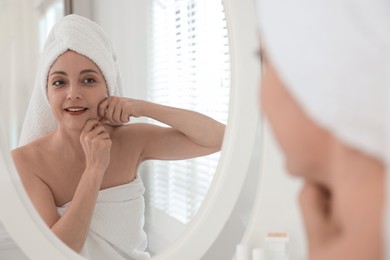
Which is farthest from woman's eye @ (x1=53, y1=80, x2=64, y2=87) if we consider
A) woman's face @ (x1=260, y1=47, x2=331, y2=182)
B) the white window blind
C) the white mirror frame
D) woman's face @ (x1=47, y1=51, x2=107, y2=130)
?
woman's face @ (x1=260, y1=47, x2=331, y2=182)

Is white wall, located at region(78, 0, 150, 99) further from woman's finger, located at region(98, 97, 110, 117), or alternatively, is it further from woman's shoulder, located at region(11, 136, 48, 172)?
woman's shoulder, located at region(11, 136, 48, 172)

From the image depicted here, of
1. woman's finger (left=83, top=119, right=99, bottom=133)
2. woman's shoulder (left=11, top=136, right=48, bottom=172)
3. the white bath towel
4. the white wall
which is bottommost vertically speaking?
the white bath towel

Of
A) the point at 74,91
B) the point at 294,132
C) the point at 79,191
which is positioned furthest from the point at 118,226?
the point at 294,132

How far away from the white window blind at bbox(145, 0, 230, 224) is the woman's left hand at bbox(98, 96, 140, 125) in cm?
3

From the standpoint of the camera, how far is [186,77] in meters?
0.80

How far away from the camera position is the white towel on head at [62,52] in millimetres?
694

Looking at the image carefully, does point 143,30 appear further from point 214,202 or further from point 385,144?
point 385,144

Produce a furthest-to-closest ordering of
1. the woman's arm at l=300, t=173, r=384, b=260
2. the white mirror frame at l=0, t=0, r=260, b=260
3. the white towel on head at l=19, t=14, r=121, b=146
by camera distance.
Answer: the white mirror frame at l=0, t=0, r=260, b=260, the white towel on head at l=19, t=14, r=121, b=146, the woman's arm at l=300, t=173, r=384, b=260

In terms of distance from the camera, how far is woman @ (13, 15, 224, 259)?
0.70m

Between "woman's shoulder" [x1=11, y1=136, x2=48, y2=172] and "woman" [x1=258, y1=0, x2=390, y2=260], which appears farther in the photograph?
"woman's shoulder" [x1=11, y1=136, x2=48, y2=172]

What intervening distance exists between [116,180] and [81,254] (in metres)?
0.11

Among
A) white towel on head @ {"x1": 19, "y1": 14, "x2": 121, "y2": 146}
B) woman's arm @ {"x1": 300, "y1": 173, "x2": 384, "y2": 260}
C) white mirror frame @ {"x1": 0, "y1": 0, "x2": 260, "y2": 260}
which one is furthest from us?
white mirror frame @ {"x1": 0, "y1": 0, "x2": 260, "y2": 260}

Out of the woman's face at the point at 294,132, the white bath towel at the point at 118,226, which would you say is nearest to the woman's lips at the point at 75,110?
the white bath towel at the point at 118,226

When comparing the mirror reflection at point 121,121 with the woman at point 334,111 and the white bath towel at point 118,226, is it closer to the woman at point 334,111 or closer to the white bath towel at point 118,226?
the white bath towel at point 118,226
